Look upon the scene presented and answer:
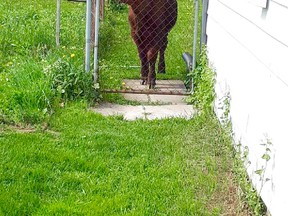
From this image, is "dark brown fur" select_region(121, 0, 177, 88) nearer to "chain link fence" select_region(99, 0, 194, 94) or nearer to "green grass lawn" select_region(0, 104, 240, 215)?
"chain link fence" select_region(99, 0, 194, 94)

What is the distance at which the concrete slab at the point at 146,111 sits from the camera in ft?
24.6

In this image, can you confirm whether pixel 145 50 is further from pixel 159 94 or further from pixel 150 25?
pixel 159 94

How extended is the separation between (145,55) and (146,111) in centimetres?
140

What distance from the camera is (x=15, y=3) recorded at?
1568 centimetres

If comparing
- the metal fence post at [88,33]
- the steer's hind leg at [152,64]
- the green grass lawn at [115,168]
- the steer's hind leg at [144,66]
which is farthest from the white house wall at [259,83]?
the steer's hind leg at [144,66]

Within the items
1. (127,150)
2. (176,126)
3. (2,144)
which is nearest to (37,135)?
(2,144)

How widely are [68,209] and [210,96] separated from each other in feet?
9.74

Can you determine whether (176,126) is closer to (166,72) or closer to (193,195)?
(193,195)

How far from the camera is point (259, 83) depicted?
4898 mm

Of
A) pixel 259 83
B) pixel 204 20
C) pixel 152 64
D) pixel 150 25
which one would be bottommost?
pixel 152 64

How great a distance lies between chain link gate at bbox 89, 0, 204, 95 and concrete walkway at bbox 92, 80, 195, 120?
113 millimetres

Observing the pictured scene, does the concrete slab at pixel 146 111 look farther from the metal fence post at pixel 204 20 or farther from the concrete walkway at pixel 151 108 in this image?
the metal fence post at pixel 204 20

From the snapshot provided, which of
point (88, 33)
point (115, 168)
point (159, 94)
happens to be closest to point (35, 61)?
point (88, 33)

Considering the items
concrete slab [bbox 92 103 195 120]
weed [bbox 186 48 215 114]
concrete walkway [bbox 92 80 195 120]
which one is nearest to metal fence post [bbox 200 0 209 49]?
weed [bbox 186 48 215 114]
